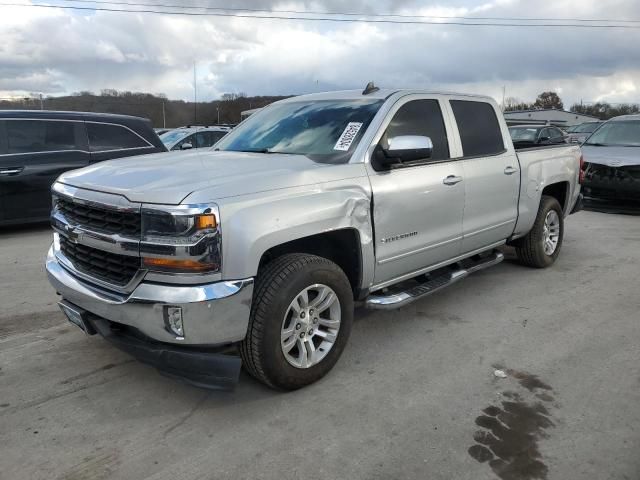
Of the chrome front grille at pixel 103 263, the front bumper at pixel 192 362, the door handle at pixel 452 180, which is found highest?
the door handle at pixel 452 180

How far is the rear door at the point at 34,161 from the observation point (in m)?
7.75

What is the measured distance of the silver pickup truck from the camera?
2871mm

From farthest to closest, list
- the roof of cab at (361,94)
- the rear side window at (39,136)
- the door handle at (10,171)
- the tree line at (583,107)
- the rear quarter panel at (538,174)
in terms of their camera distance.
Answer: the tree line at (583,107), the rear side window at (39,136), the door handle at (10,171), the rear quarter panel at (538,174), the roof of cab at (361,94)

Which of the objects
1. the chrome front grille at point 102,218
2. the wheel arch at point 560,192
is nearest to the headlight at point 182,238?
the chrome front grille at point 102,218

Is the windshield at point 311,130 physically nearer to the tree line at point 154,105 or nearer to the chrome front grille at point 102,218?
the chrome front grille at point 102,218

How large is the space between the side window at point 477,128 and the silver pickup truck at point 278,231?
0.07 ft

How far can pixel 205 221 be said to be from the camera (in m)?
2.81

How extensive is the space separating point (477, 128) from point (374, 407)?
294 centimetres

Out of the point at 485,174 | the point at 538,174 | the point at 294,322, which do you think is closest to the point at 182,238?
the point at 294,322

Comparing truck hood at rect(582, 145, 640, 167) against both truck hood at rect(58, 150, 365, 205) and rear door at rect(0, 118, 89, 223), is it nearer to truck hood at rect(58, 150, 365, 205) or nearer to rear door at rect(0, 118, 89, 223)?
truck hood at rect(58, 150, 365, 205)

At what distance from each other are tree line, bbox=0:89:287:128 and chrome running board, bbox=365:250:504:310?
53.8 feet

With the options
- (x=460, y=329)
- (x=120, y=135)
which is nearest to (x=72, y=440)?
(x=460, y=329)

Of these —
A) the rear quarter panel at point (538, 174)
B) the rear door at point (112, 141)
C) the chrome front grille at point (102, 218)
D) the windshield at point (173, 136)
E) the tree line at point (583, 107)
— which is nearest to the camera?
the chrome front grille at point (102, 218)

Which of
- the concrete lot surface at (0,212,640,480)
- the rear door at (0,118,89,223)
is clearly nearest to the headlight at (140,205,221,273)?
the concrete lot surface at (0,212,640,480)
